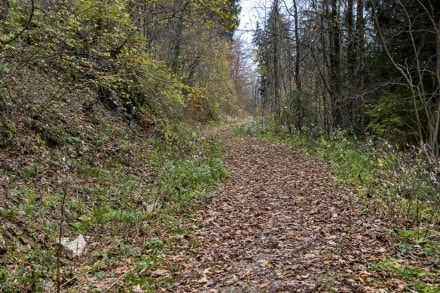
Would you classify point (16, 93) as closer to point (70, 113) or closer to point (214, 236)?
point (70, 113)

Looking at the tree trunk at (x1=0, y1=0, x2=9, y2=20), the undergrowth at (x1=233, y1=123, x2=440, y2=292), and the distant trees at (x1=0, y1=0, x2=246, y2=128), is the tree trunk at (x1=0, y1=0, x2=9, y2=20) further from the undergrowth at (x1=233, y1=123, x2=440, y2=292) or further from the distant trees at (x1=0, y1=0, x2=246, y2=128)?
the undergrowth at (x1=233, y1=123, x2=440, y2=292)

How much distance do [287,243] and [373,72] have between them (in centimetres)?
1170

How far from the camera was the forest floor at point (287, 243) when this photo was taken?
4324mm

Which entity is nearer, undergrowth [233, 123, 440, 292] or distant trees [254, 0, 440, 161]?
undergrowth [233, 123, 440, 292]

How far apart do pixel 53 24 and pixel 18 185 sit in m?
4.54

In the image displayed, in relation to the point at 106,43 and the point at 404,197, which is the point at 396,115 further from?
the point at 106,43

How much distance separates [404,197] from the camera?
23.2 feet

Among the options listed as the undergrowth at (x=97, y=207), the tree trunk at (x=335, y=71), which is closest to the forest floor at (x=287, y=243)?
the undergrowth at (x=97, y=207)

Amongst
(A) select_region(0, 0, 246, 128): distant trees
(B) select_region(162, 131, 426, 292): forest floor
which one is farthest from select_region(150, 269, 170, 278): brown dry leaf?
(A) select_region(0, 0, 246, 128): distant trees

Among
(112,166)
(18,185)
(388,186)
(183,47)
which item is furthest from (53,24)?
(183,47)

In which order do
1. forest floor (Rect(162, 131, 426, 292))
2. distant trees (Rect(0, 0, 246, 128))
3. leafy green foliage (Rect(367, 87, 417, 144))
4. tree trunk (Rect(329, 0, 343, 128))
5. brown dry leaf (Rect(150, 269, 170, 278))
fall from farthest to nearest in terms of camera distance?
tree trunk (Rect(329, 0, 343, 128)) < leafy green foliage (Rect(367, 87, 417, 144)) < distant trees (Rect(0, 0, 246, 128)) < brown dry leaf (Rect(150, 269, 170, 278)) < forest floor (Rect(162, 131, 426, 292))

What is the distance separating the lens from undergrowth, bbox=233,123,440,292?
4399 mm

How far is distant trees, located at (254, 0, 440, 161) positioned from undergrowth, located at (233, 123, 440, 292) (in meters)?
1.15

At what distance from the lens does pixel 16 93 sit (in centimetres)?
852
